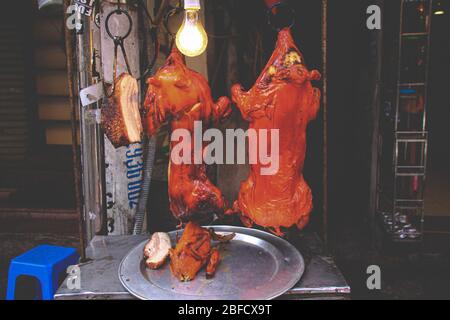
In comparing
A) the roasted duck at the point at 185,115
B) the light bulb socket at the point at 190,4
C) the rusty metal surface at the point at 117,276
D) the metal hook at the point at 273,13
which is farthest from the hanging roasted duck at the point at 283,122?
the light bulb socket at the point at 190,4

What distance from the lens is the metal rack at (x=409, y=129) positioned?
16.7ft

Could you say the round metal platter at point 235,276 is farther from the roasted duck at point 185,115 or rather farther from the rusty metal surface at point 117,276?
the roasted duck at point 185,115

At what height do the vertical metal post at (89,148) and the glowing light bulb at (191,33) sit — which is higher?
the glowing light bulb at (191,33)

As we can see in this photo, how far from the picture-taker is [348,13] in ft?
18.6

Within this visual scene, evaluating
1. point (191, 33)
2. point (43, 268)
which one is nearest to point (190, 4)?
point (191, 33)

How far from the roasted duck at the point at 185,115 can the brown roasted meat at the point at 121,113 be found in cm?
11

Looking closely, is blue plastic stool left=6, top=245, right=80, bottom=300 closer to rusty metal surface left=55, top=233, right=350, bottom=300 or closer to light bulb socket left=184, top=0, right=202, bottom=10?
rusty metal surface left=55, top=233, right=350, bottom=300

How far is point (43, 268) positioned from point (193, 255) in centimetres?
155

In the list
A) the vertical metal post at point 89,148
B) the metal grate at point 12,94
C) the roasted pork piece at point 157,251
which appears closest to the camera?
the roasted pork piece at point 157,251

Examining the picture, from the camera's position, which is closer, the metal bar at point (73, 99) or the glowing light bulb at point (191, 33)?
the glowing light bulb at point (191, 33)

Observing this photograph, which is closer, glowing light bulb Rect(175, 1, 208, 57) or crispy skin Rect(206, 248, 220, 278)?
glowing light bulb Rect(175, 1, 208, 57)

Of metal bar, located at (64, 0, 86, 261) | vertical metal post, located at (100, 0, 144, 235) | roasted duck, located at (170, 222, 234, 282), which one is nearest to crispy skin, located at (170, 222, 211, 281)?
roasted duck, located at (170, 222, 234, 282)

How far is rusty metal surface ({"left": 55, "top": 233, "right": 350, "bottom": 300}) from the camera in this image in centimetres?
235
